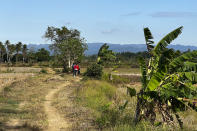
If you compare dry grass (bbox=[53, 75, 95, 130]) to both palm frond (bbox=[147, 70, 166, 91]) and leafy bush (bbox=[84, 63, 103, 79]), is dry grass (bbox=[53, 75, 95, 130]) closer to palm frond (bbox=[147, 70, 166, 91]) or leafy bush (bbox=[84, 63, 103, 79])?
palm frond (bbox=[147, 70, 166, 91])

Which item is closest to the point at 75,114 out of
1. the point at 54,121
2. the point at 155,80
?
the point at 54,121

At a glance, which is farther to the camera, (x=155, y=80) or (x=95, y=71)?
(x=95, y=71)

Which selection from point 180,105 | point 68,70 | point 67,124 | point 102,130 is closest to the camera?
point 102,130

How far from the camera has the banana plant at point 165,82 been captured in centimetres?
905

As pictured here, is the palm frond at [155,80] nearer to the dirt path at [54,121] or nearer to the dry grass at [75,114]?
the dry grass at [75,114]

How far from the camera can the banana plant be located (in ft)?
29.7

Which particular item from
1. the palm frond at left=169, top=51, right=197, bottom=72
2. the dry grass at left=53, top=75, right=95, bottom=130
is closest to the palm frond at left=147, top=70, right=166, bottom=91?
the palm frond at left=169, top=51, right=197, bottom=72

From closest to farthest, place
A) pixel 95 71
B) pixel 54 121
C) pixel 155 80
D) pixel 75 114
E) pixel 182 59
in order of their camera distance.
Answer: pixel 155 80 → pixel 182 59 → pixel 54 121 → pixel 75 114 → pixel 95 71

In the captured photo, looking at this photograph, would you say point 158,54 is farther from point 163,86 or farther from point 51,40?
point 51,40

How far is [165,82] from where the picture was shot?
9.97 m

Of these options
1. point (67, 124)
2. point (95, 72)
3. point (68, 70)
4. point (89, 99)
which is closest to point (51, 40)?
point (68, 70)

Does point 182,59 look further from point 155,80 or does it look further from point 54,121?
point 54,121

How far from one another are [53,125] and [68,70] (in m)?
29.6

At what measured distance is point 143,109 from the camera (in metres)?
9.89
